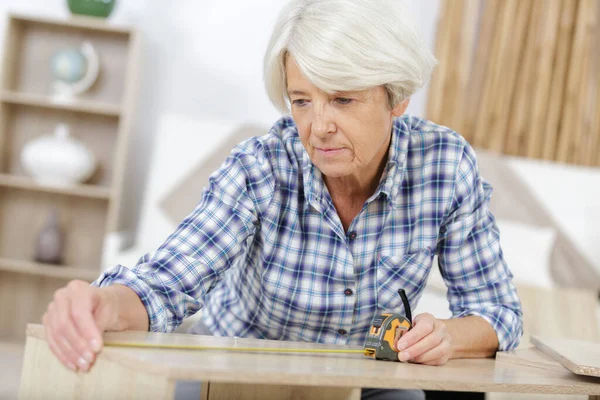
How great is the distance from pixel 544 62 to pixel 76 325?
126 inches

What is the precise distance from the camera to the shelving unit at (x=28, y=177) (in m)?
3.76

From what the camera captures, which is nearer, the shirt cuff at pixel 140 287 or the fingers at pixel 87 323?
the fingers at pixel 87 323

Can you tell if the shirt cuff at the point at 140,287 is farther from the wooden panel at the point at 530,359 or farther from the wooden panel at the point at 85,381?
the wooden panel at the point at 530,359

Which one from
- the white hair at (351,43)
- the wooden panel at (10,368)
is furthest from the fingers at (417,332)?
the wooden panel at (10,368)

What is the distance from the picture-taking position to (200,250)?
4.15 feet

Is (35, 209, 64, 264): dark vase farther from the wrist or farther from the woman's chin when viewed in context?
the wrist

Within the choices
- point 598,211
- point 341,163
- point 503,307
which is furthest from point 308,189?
point 598,211

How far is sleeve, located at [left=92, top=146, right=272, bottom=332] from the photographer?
1.17 m

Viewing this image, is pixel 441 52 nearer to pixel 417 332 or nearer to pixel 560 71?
pixel 560 71

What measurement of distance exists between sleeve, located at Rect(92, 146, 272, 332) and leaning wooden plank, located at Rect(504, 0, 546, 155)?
2.61 meters

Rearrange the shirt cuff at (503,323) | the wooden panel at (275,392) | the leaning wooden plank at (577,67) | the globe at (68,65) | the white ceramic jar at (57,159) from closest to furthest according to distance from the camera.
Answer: the wooden panel at (275,392)
the shirt cuff at (503,323)
the white ceramic jar at (57,159)
the globe at (68,65)
the leaning wooden plank at (577,67)

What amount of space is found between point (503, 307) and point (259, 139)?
1.80ft

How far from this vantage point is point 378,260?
1413 mm

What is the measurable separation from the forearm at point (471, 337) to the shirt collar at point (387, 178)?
0.82 ft
